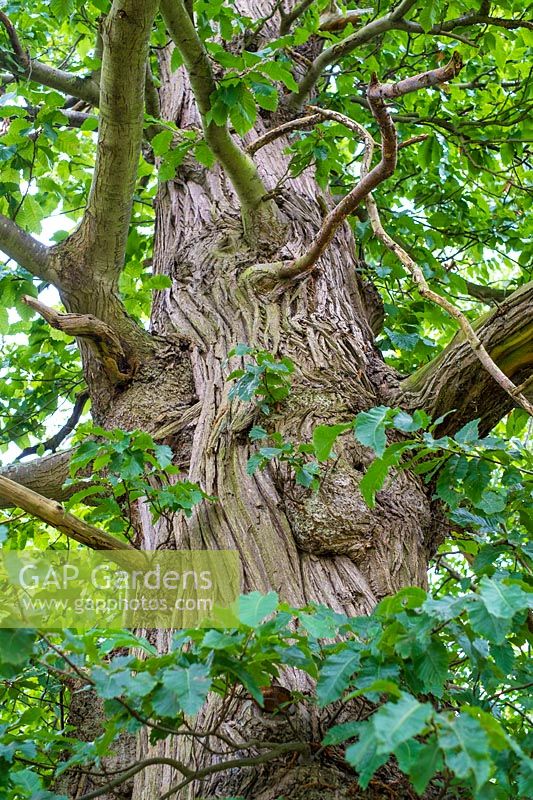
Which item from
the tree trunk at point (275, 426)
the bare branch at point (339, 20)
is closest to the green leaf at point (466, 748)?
the tree trunk at point (275, 426)

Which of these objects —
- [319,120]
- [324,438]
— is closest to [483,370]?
[324,438]

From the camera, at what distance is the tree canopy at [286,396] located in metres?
1.26

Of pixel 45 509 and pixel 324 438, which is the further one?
pixel 45 509

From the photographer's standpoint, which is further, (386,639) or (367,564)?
(367,564)

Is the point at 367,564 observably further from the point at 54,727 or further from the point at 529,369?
the point at 54,727

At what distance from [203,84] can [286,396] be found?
3.32 feet

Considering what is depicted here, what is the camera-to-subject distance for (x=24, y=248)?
2.56 metres

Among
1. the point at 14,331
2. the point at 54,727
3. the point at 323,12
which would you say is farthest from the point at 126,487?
the point at 323,12

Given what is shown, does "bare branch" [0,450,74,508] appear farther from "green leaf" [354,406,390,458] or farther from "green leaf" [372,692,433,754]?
"green leaf" [372,692,433,754]

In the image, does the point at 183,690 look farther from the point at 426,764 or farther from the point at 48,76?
the point at 48,76

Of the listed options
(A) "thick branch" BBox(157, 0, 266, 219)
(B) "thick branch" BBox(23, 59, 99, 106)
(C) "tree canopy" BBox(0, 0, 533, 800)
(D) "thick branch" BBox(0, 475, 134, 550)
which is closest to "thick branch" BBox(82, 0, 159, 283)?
(C) "tree canopy" BBox(0, 0, 533, 800)

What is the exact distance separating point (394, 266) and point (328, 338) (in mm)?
751

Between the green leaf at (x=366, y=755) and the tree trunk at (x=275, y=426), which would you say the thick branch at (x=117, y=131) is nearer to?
the tree trunk at (x=275, y=426)

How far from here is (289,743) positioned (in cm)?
151
